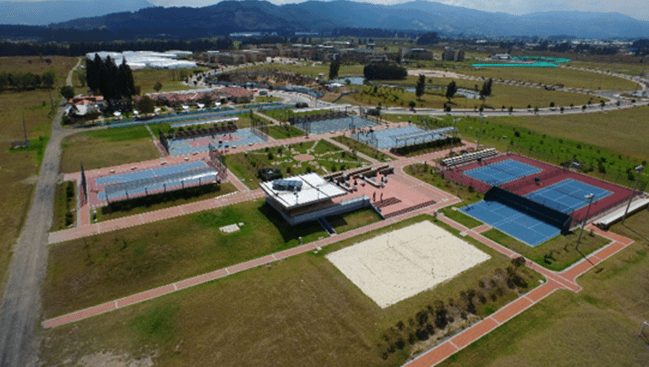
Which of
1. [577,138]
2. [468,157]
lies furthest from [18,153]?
[577,138]

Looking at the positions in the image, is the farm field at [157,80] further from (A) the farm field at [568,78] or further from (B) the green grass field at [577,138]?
(A) the farm field at [568,78]

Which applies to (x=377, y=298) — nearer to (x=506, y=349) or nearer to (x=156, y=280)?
(x=506, y=349)

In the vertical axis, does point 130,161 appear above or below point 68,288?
above

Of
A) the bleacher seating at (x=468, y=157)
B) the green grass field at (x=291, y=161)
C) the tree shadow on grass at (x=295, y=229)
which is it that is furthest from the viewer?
the bleacher seating at (x=468, y=157)

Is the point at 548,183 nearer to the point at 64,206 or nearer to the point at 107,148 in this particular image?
the point at 64,206

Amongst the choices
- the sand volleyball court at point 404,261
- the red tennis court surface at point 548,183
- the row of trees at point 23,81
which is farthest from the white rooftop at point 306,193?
the row of trees at point 23,81

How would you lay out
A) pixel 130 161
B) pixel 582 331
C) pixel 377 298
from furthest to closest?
1. pixel 130 161
2. pixel 377 298
3. pixel 582 331

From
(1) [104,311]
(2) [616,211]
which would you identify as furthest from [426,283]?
(2) [616,211]
